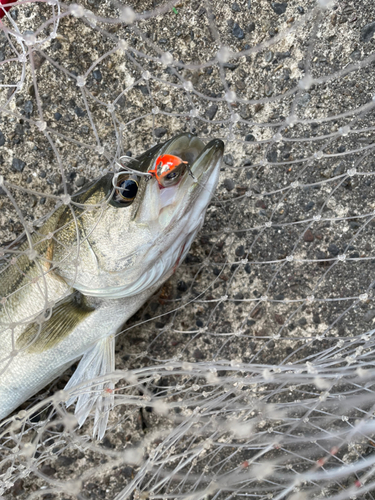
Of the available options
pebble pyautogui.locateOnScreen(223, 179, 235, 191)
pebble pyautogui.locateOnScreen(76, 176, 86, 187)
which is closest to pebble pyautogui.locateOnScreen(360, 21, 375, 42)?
pebble pyautogui.locateOnScreen(223, 179, 235, 191)

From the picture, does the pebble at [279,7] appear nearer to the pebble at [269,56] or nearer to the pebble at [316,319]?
the pebble at [269,56]

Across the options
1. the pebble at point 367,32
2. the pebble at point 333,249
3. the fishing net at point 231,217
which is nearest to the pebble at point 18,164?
the fishing net at point 231,217

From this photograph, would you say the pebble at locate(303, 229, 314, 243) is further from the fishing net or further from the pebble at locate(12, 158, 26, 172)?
the pebble at locate(12, 158, 26, 172)

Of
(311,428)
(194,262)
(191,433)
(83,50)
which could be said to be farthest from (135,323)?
(83,50)

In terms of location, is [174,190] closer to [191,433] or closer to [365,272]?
[365,272]

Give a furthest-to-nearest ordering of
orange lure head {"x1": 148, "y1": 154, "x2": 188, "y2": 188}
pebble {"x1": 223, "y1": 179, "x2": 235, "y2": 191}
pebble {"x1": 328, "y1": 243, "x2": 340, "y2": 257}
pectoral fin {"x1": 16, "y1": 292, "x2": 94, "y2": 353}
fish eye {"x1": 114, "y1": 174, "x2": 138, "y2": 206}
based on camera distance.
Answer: pebble {"x1": 223, "y1": 179, "x2": 235, "y2": 191} → pebble {"x1": 328, "y1": 243, "x2": 340, "y2": 257} → pectoral fin {"x1": 16, "y1": 292, "x2": 94, "y2": 353} → fish eye {"x1": 114, "y1": 174, "x2": 138, "y2": 206} → orange lure head {"x1": 148, "y1": 154, "x2": 188, "y2": 188}

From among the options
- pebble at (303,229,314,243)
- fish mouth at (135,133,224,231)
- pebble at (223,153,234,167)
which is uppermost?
fish mouth at (135,133,224,231)
